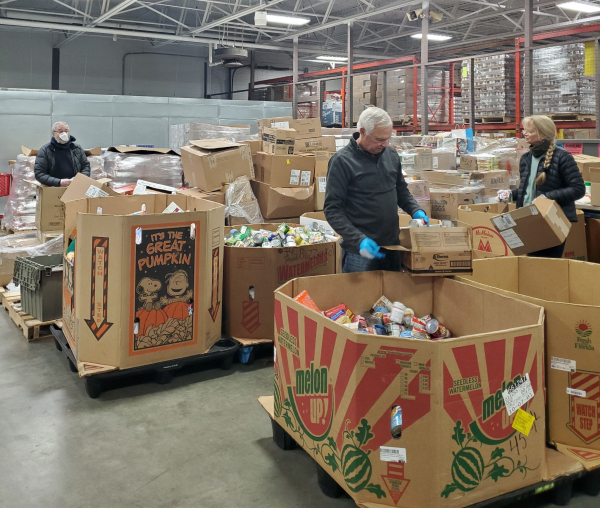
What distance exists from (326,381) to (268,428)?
913 mm

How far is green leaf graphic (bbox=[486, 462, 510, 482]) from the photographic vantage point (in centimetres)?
199

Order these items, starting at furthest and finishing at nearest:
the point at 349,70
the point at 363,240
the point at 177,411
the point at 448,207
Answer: the point at 349,70
the point at 448,207
the point at 177,411
the point at 363,240

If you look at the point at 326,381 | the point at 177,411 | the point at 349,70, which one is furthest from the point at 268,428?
the point at 349,70

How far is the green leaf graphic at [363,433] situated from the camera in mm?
1942

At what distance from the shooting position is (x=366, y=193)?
3.00m

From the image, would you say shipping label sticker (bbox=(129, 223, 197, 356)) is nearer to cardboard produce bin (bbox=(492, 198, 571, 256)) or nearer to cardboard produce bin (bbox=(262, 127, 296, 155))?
cardboard produce bin (bbox=(492, 198, 571, 256))

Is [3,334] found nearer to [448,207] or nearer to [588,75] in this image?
[448,207]

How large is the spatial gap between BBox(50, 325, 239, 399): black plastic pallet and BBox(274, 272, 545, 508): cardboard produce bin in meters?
1.50

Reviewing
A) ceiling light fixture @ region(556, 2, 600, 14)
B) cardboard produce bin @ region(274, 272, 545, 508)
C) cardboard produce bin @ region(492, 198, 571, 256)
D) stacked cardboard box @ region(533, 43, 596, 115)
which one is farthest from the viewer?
ceiling light fixture @ region(556, 2, 600, 14)

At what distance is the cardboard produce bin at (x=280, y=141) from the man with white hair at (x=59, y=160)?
1917 mm

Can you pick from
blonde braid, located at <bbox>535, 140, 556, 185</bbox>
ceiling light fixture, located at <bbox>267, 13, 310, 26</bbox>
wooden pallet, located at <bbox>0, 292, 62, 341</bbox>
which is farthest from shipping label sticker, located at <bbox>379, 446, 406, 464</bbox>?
ceiling light fixture, located at <bbox>267, 13, 310, 26</bbox>

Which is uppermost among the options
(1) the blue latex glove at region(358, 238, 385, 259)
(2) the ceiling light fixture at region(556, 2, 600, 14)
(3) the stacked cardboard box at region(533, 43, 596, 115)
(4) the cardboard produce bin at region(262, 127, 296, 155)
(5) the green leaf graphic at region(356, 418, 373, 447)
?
(2) the ceiling light fixture at region(556, 2, 600, 14)

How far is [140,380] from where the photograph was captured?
11.6 ft

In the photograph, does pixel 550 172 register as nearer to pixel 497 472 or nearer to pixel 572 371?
pixel 572 371
